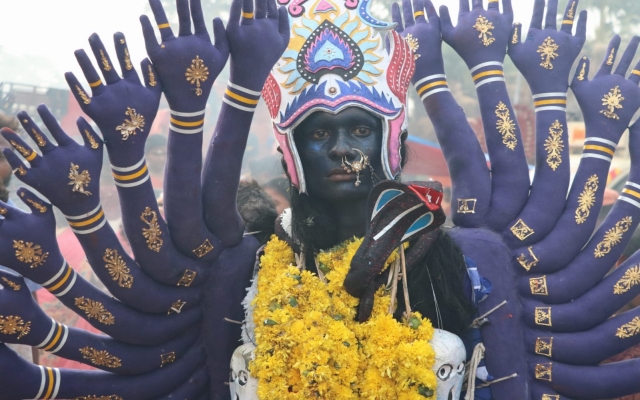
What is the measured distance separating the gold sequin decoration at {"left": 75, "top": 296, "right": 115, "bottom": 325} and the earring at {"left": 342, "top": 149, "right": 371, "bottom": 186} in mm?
1029

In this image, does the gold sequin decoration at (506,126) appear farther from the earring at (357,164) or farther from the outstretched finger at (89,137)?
the outstretched finger at (89,137)

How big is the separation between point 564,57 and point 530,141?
432cm

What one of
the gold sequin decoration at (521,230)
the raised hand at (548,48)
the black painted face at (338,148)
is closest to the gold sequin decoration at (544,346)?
the gold sequin decoration at (521,230)

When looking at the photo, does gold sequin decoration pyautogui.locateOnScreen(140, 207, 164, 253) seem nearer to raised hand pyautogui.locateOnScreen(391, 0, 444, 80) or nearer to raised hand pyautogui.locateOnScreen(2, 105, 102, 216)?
raised hand pyautogui.locateOnScreen(2, 105, 102, 216)

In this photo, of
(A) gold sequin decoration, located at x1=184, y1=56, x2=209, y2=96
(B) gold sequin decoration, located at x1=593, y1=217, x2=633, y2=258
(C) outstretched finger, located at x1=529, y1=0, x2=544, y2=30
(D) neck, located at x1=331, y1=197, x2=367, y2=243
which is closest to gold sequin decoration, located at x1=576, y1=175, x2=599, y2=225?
(B) gold sequin decoration, located at x1=593, y1=217, x2=633, y2=258

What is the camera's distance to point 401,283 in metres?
2.56

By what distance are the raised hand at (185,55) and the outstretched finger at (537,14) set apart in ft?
4.83

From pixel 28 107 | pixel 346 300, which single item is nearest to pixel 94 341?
pixel 346 300

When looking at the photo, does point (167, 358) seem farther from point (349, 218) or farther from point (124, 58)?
point (124, 58)

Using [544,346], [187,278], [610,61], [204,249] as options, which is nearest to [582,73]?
[610,61]

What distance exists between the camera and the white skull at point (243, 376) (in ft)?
7.93

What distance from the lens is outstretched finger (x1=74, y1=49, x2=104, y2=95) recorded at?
2193 mm

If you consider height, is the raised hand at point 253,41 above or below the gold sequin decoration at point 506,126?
above

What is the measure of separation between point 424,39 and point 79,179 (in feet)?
5.43
